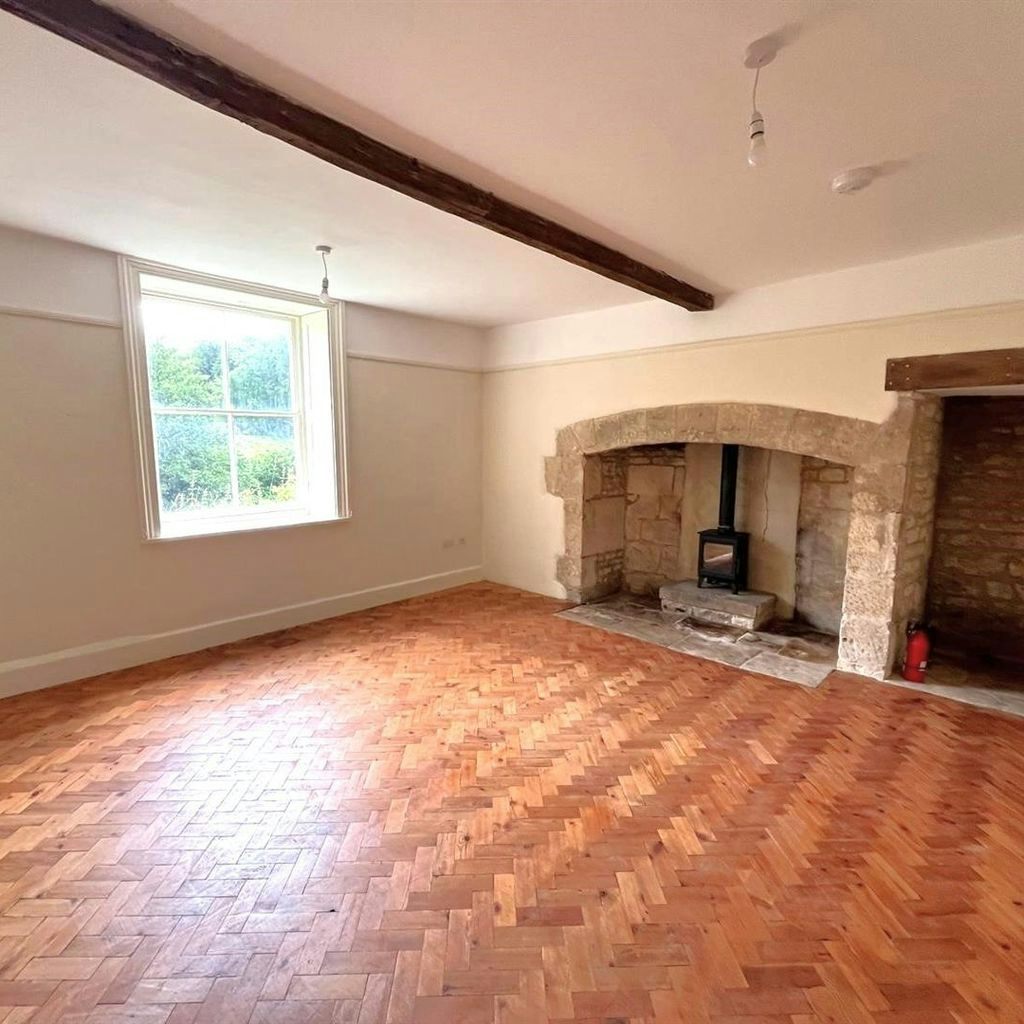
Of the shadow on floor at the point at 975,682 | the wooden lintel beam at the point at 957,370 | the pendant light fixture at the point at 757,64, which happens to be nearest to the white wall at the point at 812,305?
the wooden lintel beam at the point at 957,370

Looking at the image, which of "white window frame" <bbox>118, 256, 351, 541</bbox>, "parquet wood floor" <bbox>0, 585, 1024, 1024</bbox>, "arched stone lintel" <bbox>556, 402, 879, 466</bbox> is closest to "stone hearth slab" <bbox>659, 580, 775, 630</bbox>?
"parquet wood floor" <bbox>0, 585, 1024, 1024</bbox>

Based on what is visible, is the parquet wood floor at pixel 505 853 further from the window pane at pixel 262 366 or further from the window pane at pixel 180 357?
the window pane at pixel 262 366

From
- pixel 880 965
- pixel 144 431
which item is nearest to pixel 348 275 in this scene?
pixel 144 431

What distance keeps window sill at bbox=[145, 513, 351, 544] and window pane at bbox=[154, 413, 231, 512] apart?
139 mm

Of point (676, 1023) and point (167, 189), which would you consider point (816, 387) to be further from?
point (167, 189)

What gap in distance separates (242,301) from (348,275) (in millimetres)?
1009

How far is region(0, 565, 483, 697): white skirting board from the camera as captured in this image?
10.6ft

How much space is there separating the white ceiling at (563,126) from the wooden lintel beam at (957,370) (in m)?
0.62

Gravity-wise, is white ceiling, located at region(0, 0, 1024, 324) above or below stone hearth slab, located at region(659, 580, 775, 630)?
above

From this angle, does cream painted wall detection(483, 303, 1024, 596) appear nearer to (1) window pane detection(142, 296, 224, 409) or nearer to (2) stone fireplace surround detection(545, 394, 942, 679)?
(2) stone fireplace surround detection(545, 394, 942, 679)

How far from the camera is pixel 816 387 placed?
3600 millimetres

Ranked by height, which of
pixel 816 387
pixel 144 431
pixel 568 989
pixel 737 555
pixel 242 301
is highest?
pixel 242 301

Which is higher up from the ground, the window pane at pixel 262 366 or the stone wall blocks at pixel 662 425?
the window pane at pixel 262 366

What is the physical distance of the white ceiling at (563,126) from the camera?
1457 mm
